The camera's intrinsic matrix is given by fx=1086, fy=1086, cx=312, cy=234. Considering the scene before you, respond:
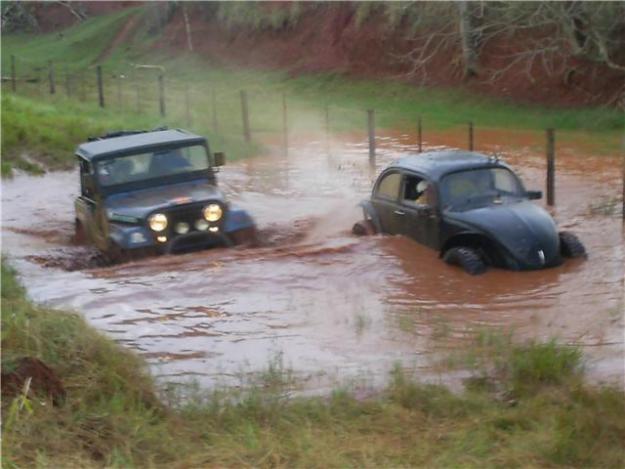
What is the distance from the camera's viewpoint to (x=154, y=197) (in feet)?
42.8

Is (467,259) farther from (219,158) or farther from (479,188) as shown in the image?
(219,158)

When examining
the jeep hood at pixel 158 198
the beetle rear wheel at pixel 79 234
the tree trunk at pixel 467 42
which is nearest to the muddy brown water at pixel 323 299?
the beetle rear wheel at pixel 79 234

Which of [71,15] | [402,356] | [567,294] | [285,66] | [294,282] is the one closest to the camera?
[402,356]

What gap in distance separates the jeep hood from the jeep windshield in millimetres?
2685

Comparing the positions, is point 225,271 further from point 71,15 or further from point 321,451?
point 71,15

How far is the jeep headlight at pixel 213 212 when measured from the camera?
12820mm

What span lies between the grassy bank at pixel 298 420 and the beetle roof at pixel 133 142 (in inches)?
223

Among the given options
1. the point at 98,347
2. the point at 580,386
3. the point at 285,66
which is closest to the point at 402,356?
the point at 580,386

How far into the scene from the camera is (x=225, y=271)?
12430 mm

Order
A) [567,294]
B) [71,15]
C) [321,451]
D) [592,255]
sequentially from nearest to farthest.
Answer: [321,451], [567,294], [592,255], [71,15]

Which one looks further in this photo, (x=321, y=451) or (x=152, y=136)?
(x=152, y=136)

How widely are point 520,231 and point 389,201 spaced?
212cm

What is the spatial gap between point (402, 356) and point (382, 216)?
463 centimetres

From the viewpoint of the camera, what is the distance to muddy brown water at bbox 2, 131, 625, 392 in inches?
358
